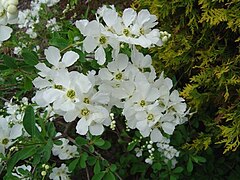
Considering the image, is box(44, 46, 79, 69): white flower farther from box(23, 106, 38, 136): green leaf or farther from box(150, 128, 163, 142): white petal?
box(150, 128, 163, 142): white petal

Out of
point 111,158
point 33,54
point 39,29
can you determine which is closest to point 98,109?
point 33,54

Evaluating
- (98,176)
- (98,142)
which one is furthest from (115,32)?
(98,176)

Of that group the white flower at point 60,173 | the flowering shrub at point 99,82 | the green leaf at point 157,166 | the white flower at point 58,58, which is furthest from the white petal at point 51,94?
the green leaf at point 157,166

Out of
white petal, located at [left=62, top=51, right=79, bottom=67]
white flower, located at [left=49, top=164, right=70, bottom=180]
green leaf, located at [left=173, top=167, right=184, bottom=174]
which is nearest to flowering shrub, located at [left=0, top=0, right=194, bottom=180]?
white petal, located at [left=62, top=51, right=79, bottom=67]

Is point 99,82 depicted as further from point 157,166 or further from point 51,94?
point 157,166

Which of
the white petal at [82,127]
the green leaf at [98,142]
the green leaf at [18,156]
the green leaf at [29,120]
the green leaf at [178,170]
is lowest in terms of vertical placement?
the green leaf at [178,170]

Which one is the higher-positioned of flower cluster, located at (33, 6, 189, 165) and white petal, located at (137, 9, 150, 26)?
white petal, located at (137, 9, 150, 26)

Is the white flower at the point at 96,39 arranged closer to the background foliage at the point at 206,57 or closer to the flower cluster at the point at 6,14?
the flower cluster at the point at 6,14
